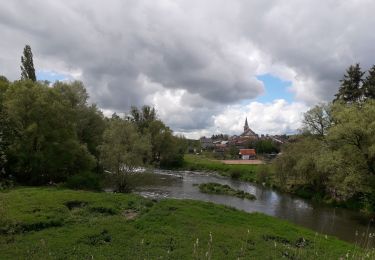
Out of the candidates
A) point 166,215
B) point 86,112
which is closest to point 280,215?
point 166,215

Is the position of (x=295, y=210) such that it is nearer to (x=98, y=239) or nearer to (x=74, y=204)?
(x=74, y=204)

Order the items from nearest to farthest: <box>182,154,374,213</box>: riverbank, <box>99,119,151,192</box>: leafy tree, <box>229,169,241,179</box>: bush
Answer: <box>99,119,151,192</box>: leafy tree
<box>182,154,374,213</box>: riverbank
<box>229,169,241,179</box>: bush

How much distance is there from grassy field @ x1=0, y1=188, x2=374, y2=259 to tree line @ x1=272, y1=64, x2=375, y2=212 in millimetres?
18317

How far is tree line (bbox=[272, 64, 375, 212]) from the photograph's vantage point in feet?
124

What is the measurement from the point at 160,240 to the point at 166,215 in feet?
14.8

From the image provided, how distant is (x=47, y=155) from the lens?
35.8 metres

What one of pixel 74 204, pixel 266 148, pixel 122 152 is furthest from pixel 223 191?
pixel 266 148

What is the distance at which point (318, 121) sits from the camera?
184 feet

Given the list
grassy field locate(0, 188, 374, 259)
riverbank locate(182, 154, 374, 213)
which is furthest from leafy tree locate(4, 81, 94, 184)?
riverbank locate(182, 154, 374, 213)

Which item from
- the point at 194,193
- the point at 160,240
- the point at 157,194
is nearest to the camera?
the point at 160,240

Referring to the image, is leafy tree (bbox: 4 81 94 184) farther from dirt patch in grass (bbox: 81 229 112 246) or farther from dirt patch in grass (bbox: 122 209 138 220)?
dirt patch in grass (bbox: 81 229 112 246)

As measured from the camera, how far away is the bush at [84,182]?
1377 inches

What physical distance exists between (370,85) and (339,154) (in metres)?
24.2

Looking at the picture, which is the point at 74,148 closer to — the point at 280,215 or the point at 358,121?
the point at 280,215
